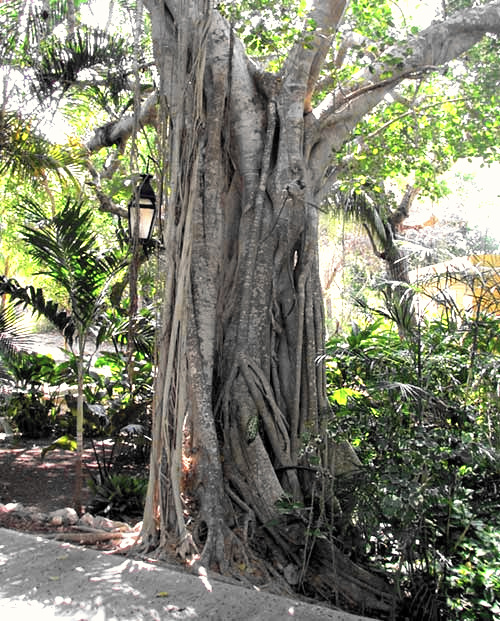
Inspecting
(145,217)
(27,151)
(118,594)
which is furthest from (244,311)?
(27,151)

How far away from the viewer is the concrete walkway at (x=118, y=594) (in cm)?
313

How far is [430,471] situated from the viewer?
3.58 m

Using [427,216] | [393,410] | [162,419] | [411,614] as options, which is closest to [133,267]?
[162,419]

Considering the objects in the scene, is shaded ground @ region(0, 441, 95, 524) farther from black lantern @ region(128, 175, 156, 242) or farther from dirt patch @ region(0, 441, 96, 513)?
black lantern @ region(128, 175, 156, 242)

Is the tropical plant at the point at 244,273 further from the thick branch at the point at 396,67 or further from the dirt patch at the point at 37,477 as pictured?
the dirt patch at the point at 37,477

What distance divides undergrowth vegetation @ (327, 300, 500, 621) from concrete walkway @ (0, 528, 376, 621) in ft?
1.91

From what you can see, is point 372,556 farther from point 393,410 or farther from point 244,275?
point 244,275

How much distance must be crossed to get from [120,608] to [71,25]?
7973 mm

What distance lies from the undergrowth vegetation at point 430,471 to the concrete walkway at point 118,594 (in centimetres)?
58

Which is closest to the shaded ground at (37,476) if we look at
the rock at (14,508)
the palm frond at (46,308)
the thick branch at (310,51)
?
the rock at (14,508)

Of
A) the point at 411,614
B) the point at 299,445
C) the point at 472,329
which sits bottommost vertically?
the point at 411,614

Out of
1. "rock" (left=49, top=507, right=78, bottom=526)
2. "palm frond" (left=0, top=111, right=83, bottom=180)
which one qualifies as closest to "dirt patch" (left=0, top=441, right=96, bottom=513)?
"rock" (left=49, top=507, right=78, bottom=526)

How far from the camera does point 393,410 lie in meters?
3.74

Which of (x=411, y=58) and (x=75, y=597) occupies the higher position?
(x=411, y=58)
